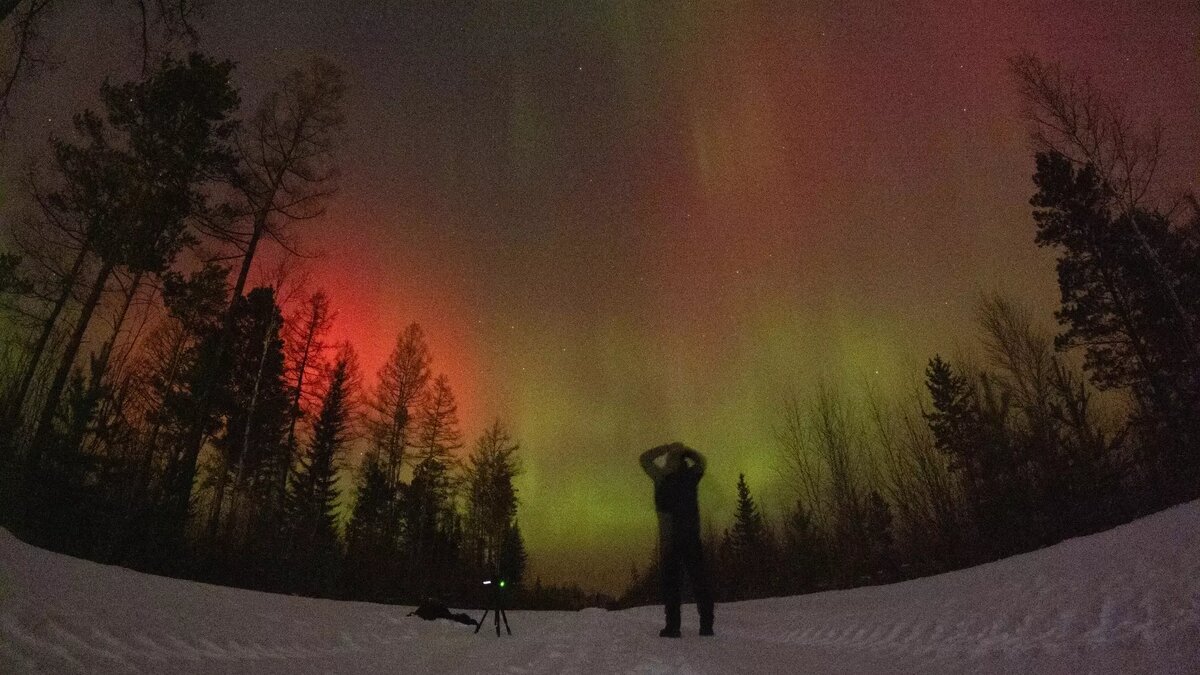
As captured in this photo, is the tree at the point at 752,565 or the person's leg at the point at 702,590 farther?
the tree at the point at 752,565

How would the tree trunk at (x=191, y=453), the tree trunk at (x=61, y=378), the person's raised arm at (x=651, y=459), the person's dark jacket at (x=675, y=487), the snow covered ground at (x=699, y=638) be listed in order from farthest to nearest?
the tree trunk at (x=191, y=453) → the tree trunk at (x=61, y=378) → the person's raised arm at (x=651, y=459) → the person's dark jacket at (x=675, y=487) → the snow covered ground at (x=699, y=638)

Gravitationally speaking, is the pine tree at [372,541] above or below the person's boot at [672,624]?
above

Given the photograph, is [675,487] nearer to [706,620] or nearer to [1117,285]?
[706,620]

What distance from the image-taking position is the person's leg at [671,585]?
5.69 m

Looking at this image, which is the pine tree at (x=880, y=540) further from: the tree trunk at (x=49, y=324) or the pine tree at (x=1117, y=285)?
the tree trunk at (x=49, y=324)

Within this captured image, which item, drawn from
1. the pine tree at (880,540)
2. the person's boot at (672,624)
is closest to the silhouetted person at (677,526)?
the person's boot at (672,624)

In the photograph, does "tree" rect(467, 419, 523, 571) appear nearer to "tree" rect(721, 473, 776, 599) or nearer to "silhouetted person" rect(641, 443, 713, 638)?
"tree" rect(721, 473, 776, 599)

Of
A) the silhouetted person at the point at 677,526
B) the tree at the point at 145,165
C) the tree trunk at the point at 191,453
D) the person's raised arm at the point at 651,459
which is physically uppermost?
the tree at the point at 145,165

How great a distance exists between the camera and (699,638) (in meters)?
5.62

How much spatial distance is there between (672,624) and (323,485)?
1302 inches

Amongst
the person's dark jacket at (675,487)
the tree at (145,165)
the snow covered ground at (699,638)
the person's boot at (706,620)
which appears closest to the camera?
the snow covered ground at (699,638)

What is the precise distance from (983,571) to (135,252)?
20845 mm

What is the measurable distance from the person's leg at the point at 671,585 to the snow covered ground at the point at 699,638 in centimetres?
21

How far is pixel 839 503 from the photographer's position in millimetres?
29438
